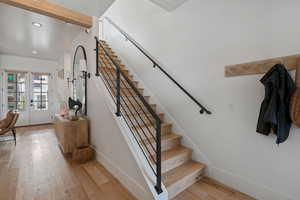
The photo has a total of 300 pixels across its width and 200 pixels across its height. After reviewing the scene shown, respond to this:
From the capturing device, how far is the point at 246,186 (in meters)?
1.79

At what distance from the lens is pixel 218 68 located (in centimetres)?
205

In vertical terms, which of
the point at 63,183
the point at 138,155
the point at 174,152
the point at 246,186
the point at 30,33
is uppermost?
the point at 30,33

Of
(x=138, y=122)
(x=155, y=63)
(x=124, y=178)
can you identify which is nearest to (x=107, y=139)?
(x=138, y=122)

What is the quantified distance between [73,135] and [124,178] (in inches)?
64.0

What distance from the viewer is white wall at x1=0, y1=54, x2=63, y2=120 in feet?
18.1

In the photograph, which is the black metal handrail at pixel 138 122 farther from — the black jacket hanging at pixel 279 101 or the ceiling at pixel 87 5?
the black jacket hanging at pixel 279 101

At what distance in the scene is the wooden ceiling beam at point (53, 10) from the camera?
2.23m

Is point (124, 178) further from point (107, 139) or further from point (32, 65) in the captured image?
point (32, 65)

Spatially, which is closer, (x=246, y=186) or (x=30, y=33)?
(x=246, y=186)

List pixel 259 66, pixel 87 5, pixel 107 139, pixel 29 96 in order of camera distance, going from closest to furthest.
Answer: pixel 259 66 < pixel 107 139 < pixel 87 5 < pixel 29 96

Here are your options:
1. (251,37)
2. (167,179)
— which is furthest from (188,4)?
(167,179)

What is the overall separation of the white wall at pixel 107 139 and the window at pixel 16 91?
4.31 metres

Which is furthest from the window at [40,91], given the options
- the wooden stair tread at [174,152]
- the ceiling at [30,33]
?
the wooden stair tread at [174,152]

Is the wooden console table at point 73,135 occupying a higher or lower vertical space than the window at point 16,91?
lower
